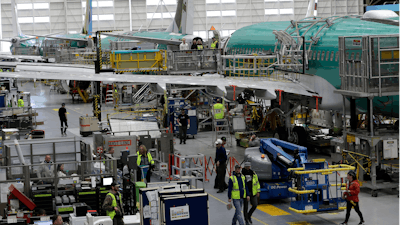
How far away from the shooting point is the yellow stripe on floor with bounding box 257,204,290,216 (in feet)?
48.5

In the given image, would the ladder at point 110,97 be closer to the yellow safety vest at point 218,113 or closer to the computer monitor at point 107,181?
the yellow safety vest at point 218,113

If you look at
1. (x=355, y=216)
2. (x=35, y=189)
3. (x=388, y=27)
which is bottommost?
(x=355, y=216)

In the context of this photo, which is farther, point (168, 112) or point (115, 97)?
point (115, 97)

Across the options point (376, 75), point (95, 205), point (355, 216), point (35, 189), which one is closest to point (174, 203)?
point (95, 205)

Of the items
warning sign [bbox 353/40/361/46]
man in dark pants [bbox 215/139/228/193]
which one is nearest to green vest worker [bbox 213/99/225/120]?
man in dark pants [bbox 215/139/228/193]

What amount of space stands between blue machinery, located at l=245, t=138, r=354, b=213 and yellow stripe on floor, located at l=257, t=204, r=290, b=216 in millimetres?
261

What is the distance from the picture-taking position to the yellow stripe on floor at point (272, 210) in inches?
582

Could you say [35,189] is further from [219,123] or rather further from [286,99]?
[219,123]

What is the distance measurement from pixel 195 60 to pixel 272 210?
12.6m

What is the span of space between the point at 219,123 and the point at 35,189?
593 inches

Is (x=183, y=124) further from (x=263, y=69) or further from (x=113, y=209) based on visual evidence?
(x=113, y=209)

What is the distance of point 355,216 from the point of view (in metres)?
14.3

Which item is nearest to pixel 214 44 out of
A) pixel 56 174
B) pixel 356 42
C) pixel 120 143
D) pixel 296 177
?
pixel 120 143

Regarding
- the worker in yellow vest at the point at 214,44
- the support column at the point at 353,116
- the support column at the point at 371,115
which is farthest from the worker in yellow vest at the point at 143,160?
the worker in yellow vest at the point at 214,44
